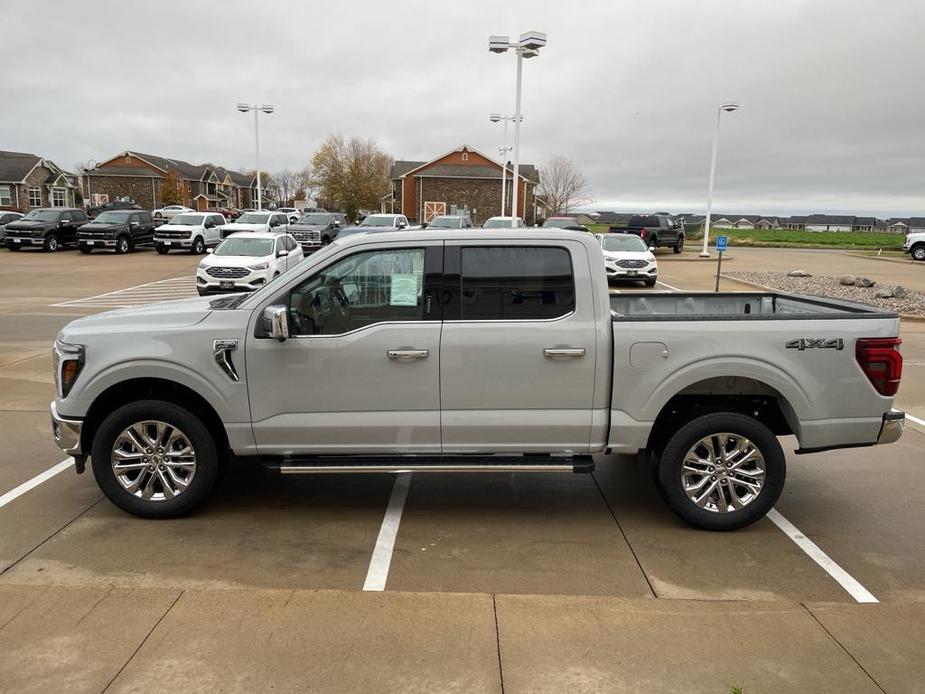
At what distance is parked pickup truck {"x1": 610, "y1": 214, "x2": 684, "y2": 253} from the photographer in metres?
33.8

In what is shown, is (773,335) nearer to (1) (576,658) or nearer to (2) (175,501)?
(1) (576,658)

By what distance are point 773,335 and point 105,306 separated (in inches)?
648

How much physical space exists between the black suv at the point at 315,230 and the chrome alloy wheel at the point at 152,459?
23.5 meters

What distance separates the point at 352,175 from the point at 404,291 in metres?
74.4

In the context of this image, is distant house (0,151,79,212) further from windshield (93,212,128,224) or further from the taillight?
the taillight

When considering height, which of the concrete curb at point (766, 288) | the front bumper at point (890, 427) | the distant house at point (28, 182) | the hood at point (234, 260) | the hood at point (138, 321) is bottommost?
the concrete curb at point (766, 288)

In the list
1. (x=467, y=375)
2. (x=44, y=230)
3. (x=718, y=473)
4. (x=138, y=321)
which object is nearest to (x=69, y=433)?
(x=138, y=321)

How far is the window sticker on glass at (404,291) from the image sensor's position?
453 cm

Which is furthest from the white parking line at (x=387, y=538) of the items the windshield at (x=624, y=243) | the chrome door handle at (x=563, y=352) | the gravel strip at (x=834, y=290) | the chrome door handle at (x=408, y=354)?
the windshield at (x=624, y=243)

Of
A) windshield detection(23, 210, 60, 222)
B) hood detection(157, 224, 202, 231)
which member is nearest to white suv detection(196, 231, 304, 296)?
hood detection(157, 224, 202, 231)

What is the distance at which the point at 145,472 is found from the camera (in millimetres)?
4652

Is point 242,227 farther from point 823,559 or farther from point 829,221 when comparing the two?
point 829,221

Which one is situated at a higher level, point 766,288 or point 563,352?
point 563,352

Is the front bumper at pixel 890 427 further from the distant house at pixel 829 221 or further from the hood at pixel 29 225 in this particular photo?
the distant house at pixel 829 221
